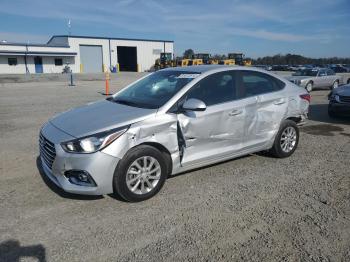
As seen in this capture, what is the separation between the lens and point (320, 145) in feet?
22.9

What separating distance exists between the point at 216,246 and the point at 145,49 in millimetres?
Result: 63715

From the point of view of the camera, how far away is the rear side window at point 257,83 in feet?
17.7

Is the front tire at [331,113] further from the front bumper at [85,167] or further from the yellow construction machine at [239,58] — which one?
the yellow construction machine at [239,58]

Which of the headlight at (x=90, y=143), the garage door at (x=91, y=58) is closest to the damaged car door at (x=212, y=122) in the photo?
the headlight at (x=90, y=143)

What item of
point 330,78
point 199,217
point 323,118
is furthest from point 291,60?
point 199,217

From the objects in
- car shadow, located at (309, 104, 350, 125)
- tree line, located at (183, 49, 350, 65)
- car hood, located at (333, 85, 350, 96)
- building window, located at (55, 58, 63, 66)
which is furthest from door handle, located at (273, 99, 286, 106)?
tree line, located at (183, 49, 350, 65)

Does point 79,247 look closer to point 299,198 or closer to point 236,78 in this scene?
point 299,198

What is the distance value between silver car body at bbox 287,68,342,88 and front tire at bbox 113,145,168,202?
16.0m

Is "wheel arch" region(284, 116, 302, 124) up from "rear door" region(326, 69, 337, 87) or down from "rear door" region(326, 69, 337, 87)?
up

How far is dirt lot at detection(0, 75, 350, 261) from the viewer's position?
3.23m

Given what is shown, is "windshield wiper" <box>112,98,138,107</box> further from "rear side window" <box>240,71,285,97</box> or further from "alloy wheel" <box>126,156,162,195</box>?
"rear side window" <box>240,71,285,97</box>

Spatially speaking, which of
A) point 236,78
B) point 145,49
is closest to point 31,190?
point 236,78

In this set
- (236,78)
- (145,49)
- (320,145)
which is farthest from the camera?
(145,49)

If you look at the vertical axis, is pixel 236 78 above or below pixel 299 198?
above
